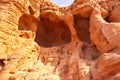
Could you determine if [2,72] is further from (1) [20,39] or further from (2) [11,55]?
(1) [20,39]

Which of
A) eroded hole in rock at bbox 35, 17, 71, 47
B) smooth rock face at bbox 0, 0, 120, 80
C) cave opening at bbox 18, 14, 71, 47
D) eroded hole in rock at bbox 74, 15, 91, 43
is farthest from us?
eroded hole in rock at bbox 35, 17, 71, 47

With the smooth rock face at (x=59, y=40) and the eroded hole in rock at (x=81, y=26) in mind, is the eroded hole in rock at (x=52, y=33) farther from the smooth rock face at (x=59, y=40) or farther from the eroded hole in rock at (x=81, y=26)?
the eroded hole in rock at (x=81, y=26)

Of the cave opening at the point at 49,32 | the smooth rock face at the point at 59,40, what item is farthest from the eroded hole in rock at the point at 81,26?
the cave opening at the point at 49,32

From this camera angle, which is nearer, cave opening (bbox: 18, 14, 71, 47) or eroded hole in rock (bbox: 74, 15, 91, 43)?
eroded hole in rock (bbox: 74, 15, 91, 43)

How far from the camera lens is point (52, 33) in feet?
43.1

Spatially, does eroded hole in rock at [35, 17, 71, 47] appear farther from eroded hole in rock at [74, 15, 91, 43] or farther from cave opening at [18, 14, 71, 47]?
eroded hole in rock at [74, 15, 91, 43]

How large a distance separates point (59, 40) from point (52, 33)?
611mm

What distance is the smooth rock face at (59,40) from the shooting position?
8906 mm

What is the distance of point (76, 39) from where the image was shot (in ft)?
37.7

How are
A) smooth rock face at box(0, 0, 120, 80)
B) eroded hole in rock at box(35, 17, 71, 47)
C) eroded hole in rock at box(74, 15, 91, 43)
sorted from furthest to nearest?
eroded hole in rock at box(35, 17, 71, 47) → eroded hole in rock at box(74, 15, 91, 43) → smooth rock face at box(0, 0, 120, 80)

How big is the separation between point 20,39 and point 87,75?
407cm

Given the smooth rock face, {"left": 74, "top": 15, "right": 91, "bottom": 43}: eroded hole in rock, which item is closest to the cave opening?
the smooth rock face

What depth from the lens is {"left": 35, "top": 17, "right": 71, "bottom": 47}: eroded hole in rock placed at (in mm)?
12773

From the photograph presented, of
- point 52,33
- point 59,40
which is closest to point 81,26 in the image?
point 59,40
